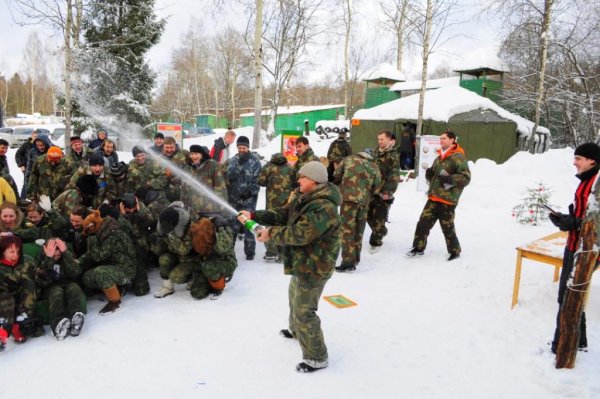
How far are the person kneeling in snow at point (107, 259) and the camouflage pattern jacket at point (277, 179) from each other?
7.88 ft

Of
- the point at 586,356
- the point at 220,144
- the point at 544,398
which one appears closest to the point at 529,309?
the point at 586,356

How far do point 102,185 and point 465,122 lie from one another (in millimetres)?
13762

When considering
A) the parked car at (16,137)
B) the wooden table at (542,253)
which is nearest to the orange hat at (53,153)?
the wooden table at (542,253)

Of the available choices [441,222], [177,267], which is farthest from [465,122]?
[177,267]

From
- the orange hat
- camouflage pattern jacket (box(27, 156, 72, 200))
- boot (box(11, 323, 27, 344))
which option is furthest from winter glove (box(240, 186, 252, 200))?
boot (box(11, 323, 27, 344))

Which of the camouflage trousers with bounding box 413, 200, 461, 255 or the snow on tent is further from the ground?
the snow on tent

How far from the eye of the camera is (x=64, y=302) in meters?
4.44

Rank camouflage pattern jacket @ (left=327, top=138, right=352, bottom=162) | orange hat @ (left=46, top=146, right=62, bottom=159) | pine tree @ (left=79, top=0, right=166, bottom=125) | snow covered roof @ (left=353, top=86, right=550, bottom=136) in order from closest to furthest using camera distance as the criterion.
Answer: orange hat @ (left=46, top=146, right=62, bottom=159) < camouflage pattern jacket @ (left=327, top=138, right=352, bottom=162) < snow covered roof @ (left=353, top=86, right=550, bottom=136) < pine tree @ (left=79, top=0, right=166, bottom=125)

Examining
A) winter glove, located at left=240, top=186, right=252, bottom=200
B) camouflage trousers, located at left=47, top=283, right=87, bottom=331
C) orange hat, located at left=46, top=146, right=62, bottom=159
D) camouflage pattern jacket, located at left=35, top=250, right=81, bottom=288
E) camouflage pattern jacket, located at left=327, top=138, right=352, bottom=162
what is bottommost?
camouflage trousers, located at left=47, top=283, right=87, bottom=331

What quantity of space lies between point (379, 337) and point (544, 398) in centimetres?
152

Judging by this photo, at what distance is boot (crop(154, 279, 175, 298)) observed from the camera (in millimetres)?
5372

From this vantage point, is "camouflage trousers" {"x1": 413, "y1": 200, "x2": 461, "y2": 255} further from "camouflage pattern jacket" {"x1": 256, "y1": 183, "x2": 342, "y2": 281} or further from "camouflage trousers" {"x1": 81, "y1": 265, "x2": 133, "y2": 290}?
"camouflage trousers" {"x1": 81, "y1": 265, "x2": 133, "y2": 290}

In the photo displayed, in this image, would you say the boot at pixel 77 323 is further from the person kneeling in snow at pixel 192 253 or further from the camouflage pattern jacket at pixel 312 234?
the camouflage pattern jacket at pixel 312 234

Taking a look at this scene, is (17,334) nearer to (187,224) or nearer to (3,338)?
(3,338)
